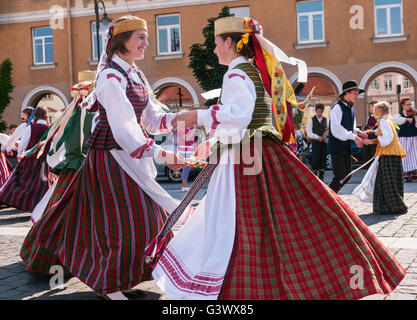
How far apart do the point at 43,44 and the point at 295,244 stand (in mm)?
21571

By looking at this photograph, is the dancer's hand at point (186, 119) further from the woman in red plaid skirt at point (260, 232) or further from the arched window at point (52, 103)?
the arched window at point (52, 103)

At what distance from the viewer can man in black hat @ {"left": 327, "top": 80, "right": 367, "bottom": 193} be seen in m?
7.08

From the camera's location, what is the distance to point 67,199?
367cm

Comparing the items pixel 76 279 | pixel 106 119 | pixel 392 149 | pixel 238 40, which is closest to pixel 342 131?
pixel 392 149

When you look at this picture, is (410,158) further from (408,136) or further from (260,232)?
(260,232)

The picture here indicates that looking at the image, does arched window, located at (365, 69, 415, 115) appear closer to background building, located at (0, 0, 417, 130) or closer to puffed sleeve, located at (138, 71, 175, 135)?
background building, located at (0, 0, 417, 130)

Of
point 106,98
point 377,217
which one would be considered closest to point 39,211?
point 106,98

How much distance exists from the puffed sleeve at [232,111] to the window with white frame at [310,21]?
17.3 m

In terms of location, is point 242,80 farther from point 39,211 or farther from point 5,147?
point 5,147

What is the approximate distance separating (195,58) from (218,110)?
46.5 feet

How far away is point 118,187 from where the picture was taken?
11.0ft

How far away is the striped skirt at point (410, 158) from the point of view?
447 inches

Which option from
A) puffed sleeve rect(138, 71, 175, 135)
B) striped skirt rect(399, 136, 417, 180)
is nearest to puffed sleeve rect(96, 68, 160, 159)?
puffed sleeve rect(138, 71, 175, 135)

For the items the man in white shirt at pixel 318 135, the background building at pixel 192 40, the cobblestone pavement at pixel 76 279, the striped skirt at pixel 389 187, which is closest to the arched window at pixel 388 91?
the background building at pixel 192 40
